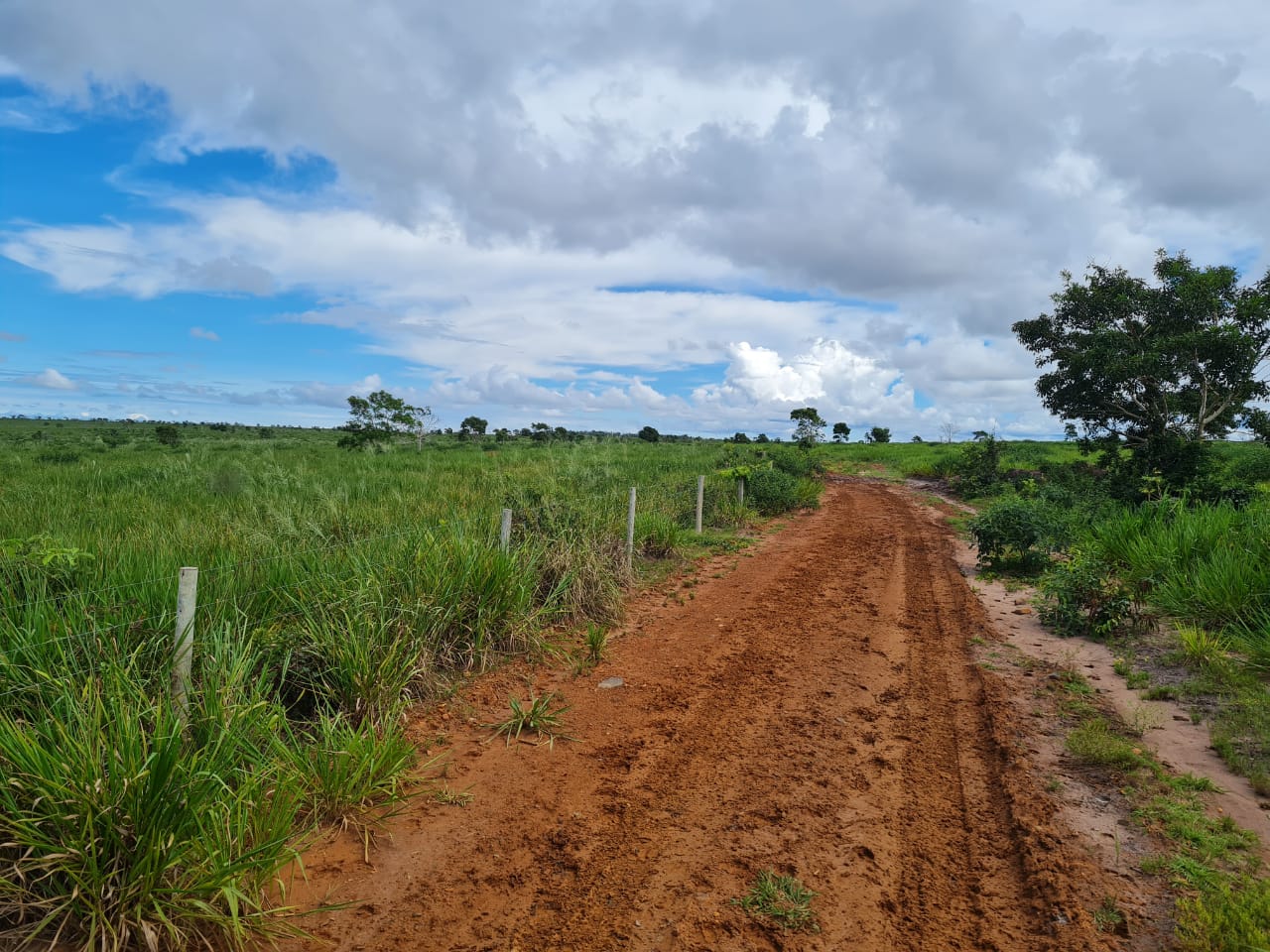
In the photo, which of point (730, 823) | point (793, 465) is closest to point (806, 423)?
point (793, 465)

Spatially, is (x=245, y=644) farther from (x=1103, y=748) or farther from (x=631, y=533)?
(x=631, y=533)

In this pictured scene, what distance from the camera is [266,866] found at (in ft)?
9.66

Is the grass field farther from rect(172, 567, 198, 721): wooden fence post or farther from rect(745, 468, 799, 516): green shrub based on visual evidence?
rect(745, 468, 799, 516): green shrub

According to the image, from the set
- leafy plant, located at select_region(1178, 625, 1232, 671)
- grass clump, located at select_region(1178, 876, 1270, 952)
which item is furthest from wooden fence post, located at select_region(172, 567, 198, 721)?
leafy plant, located at select_region(1178, 625, 1232, 671)

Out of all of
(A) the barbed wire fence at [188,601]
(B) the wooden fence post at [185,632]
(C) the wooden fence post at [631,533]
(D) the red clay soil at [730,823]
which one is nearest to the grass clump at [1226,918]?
(D) the red clay soil at [730,823]

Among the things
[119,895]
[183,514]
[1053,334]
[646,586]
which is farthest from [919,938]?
[1053,334]

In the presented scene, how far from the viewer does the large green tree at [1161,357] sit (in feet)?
43.5

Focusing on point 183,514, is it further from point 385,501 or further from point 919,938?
point 919,938

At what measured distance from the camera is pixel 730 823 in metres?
3.64

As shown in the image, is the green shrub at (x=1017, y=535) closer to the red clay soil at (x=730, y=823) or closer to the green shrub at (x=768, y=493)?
the red clay soil at (x=730, y=823)

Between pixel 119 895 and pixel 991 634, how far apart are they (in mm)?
7305

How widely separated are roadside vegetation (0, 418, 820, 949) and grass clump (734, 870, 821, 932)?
2001 millimetres

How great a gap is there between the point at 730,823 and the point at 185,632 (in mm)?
3163

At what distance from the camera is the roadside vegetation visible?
106 inches
